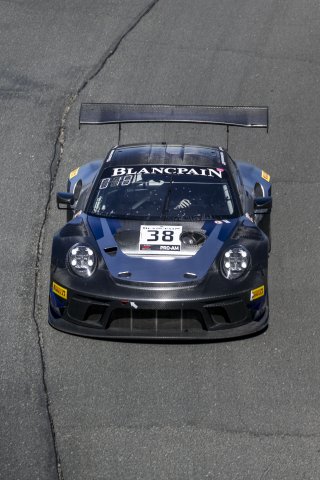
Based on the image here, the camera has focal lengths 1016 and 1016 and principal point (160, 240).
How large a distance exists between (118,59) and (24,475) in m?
8.33

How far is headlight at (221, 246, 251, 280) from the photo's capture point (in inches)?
323

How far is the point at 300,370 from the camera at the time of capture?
8117mm

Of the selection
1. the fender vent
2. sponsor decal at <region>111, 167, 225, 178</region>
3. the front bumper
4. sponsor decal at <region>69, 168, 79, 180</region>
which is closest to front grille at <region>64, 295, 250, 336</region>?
the front bumper

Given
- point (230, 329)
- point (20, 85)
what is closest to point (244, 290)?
point (230, 329)

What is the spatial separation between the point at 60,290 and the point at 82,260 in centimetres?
32

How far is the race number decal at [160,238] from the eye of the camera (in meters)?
8.43

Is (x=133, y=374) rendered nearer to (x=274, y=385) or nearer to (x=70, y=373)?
(x=70, y=373)

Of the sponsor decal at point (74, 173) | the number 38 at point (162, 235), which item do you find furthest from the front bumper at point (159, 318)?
the sponsor decal at point (74, 173)

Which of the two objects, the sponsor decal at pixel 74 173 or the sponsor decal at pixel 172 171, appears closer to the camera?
the sponsor decal at pixel 172 171

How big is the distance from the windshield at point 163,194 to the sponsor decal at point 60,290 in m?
1.01

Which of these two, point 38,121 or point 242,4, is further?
point 242,4

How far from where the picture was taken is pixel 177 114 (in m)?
10.2

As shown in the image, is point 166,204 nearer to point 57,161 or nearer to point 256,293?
point 256,293

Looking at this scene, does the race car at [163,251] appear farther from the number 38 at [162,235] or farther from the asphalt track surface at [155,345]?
the asphalt track surface at [155,345]
